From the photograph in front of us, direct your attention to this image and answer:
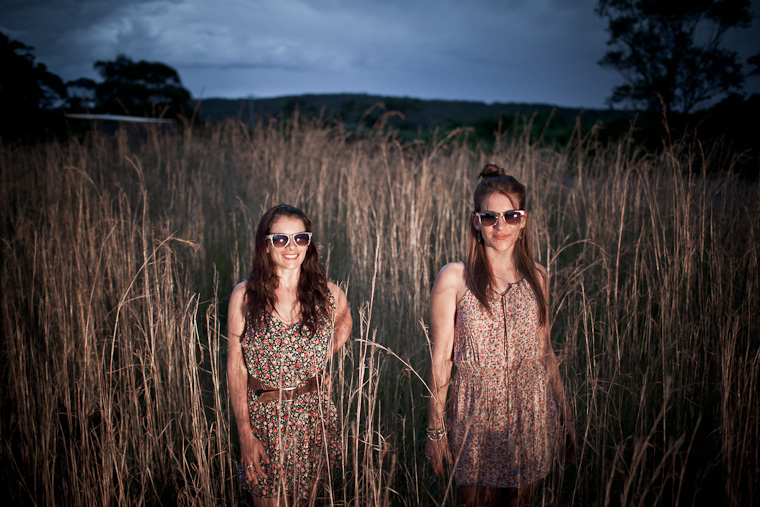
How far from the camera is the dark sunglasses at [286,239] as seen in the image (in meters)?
1.46

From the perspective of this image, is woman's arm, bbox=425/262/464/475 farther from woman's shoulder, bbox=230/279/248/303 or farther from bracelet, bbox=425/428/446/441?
woman's shoulder, bbox=230/279/248/303

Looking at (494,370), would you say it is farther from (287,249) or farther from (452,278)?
(287,249)

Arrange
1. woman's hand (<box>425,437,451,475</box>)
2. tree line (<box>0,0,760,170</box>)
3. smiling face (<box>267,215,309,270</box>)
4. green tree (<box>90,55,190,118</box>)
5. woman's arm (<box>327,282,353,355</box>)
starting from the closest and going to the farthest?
woman's hand (<box>425,437,451,475</box>) < smiling face (<box>267,215,309,270</box>) < woman's arm (<box>327,282,353,355</box>) < tree line (<box>0,0,760,170</box>) < green tree (<box>90,55,190,118</box>)

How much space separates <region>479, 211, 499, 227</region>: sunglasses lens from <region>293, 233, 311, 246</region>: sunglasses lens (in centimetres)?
65

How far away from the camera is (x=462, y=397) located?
4.58 feet

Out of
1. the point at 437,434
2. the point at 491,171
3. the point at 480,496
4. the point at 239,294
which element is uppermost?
the point at 491,171

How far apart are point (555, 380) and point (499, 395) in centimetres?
23

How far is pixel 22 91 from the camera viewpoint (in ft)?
32.9

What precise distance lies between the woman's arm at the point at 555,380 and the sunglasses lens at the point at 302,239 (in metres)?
0.89

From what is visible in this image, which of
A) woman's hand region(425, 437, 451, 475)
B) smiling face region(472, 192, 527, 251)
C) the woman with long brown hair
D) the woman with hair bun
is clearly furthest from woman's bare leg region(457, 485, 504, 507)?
smiling face region(472, 192, 527, 251)

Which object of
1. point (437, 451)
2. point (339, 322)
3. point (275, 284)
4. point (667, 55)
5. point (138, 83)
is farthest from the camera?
point (138, 83)

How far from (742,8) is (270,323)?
36.1 ft

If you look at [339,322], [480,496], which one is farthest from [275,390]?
[480,496]

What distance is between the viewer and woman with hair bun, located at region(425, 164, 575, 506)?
4.48 feet
